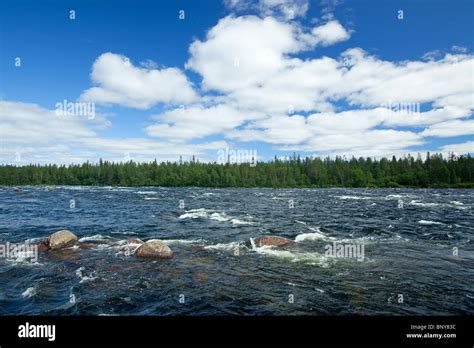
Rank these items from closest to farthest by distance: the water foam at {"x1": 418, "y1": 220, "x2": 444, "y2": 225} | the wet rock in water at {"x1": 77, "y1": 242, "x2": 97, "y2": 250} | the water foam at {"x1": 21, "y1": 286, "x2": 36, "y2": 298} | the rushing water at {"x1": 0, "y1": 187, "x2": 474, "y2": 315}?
1. the rushing water at {"x1": 0, "y1": 187, "x2": 474, "y2": 315}
2. the water foam at {"x1": 21, "y1": 286, "x2": 36, "y2": 298}
3. the wet rock in water at {"x1": 77, "y1": 242, "x2": 97, "y2": 250}
4. the water foam at {"x1": 418, "y1": 220, "x2": 444, "y2": 225}

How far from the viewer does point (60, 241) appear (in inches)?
760

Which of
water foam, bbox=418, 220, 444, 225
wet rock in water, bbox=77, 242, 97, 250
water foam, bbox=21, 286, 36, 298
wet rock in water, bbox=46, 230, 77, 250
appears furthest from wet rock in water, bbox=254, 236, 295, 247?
water foam, bbox=418, 220, 444, 225

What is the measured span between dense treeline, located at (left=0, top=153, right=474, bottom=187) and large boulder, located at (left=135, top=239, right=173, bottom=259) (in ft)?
409

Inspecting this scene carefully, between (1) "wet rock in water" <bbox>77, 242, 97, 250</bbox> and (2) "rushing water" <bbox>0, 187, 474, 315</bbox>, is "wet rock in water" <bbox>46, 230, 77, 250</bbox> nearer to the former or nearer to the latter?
(1) "wet rock in water" <bbox>77, 242, 97, 250</bbox>

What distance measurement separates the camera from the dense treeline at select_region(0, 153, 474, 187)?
128 meters

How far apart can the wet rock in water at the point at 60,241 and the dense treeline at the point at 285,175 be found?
123418mm

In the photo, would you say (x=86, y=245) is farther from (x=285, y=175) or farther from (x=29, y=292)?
(x=285, y=175)

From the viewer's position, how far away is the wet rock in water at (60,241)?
19016 millimetres

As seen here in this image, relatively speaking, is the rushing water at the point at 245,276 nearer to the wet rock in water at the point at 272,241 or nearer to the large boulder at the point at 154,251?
the large boulder at the point at 154,251

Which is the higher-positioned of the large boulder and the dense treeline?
the dense treeline

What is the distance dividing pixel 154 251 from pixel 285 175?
141m
